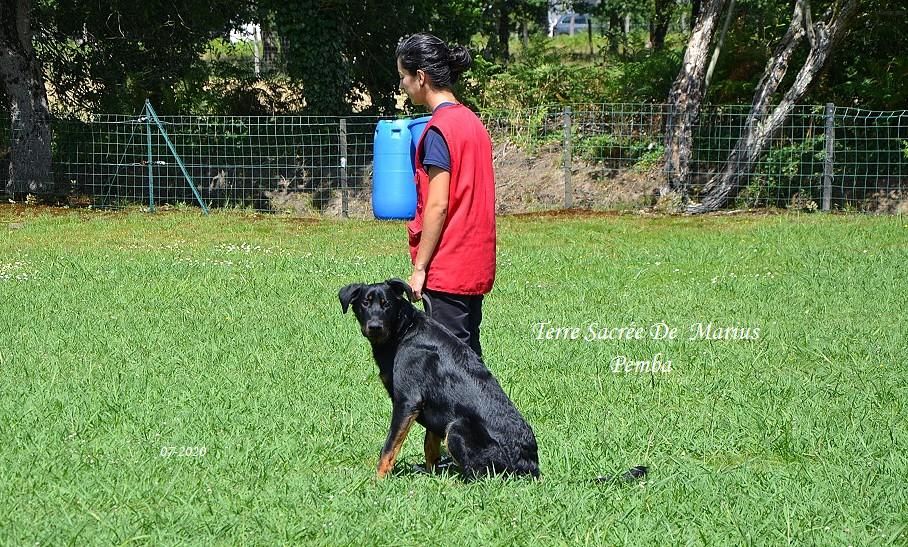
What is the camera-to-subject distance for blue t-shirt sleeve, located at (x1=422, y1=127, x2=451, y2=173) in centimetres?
444

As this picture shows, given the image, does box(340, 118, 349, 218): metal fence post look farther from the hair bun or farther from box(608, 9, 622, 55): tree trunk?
box(608, 9, 622, 55): tree trunk

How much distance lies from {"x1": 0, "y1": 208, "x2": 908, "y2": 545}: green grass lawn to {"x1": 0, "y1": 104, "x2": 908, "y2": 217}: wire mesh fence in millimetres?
5199

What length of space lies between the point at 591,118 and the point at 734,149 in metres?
2.53

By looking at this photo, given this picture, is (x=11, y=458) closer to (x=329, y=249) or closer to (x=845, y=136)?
(x=329, y=249)

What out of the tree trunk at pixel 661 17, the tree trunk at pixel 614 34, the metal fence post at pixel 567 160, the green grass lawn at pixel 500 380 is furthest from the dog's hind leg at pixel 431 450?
the tree trunk at pixel 614 34

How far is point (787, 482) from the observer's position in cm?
455

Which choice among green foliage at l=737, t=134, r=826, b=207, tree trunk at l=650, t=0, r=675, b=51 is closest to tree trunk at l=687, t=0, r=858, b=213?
green foliage at l=737, t=134, r=826, b=207

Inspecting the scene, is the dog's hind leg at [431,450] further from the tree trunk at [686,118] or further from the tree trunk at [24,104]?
the tree trunk at [24,104]

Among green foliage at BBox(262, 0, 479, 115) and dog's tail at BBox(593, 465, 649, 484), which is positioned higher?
green foliage at BBox(262, 0, 479, 115)

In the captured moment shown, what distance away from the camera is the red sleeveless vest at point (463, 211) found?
4.48m

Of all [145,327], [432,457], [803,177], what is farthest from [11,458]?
[803,177]

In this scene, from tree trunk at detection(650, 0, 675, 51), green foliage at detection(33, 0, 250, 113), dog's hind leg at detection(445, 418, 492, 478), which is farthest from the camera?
tree trunk at detection(650, 0, 675, 51)

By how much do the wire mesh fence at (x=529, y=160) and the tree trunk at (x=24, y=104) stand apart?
22.2 inches
